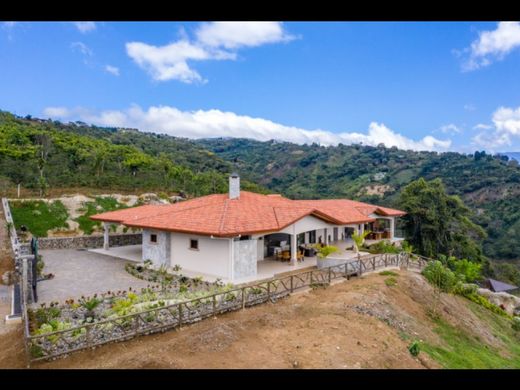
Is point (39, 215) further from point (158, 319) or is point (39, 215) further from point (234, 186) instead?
point (158, 319)

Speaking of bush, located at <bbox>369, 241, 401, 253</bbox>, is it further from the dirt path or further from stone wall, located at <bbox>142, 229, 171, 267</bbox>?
the dirt path

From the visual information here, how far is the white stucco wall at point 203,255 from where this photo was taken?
605 inches

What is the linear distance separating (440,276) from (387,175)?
6551 cm

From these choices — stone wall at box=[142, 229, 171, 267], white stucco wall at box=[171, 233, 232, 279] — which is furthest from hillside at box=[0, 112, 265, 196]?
white stucco wall at box=[171, 233, 232, 279]

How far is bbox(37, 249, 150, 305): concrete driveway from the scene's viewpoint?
1355 centimetres

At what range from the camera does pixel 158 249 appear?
1800 cm

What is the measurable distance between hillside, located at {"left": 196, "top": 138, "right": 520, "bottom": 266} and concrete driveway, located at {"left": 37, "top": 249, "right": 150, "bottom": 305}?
2615 centimetres

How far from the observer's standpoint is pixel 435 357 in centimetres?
1027

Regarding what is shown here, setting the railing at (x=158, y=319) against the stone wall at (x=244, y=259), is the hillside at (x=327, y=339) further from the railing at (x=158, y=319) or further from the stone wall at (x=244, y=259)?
the stone wall at (x=244, y=259)

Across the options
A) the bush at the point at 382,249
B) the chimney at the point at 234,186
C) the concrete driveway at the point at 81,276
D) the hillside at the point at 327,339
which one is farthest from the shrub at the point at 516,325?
the concrete driveway at the point at 81,276

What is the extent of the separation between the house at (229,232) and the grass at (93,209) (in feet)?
15.9
